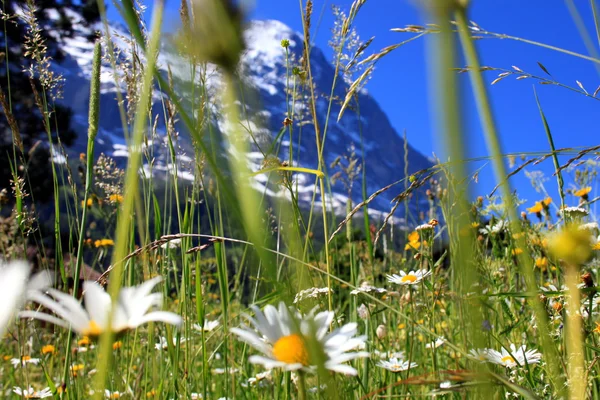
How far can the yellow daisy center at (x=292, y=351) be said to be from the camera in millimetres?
335

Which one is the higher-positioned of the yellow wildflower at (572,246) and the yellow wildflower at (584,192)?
the yellow wildflower at (584,192)

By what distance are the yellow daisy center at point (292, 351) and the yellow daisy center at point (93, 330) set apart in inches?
4.5

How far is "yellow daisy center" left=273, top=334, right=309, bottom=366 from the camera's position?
1.10 feet

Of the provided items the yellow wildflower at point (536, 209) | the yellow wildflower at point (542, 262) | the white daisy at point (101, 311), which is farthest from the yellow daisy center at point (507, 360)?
the yellow wildflower at point (536, 209)

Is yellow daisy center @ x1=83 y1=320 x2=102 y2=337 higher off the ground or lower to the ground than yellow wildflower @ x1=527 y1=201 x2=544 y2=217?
lower

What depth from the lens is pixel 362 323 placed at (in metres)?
1.26

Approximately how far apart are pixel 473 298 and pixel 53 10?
7093mm

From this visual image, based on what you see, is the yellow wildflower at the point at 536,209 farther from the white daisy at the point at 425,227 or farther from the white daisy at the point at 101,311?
the white daisy at the point at 101,311

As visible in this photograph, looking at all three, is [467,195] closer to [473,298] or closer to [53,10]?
[473,298]

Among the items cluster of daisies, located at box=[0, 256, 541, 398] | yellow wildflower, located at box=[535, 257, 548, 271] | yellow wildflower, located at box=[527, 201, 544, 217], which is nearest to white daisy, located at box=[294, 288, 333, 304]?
cluster of daisies, located at box=[0, 256, 541, 398]

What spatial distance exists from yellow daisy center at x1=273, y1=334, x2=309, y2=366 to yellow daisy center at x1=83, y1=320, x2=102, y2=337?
11cm

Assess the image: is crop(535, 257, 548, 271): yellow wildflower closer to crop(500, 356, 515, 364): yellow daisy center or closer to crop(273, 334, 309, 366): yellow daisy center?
crop(500, 356, 515, 364): yellow daisy center

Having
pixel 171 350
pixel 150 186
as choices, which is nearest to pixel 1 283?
pixel 171 350

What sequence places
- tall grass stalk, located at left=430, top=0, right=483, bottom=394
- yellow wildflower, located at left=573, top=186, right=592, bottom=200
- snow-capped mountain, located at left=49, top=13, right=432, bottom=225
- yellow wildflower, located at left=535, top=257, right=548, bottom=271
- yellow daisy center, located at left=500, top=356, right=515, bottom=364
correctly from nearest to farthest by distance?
1. tall grass stalk, located at left=430, top=0, right=483, bottom=394
2. snow-capped mountain, located at left=49, top=13, right=432, bottom=225
3. yellow daisy center, located at left=500, top=356, right=515, bottom=364
4. yellow wildflower, located at left=535, top=257, right=548, bottom=271
5. yellow wildflower, located at left=573, top=186, right=592, bottom=200
